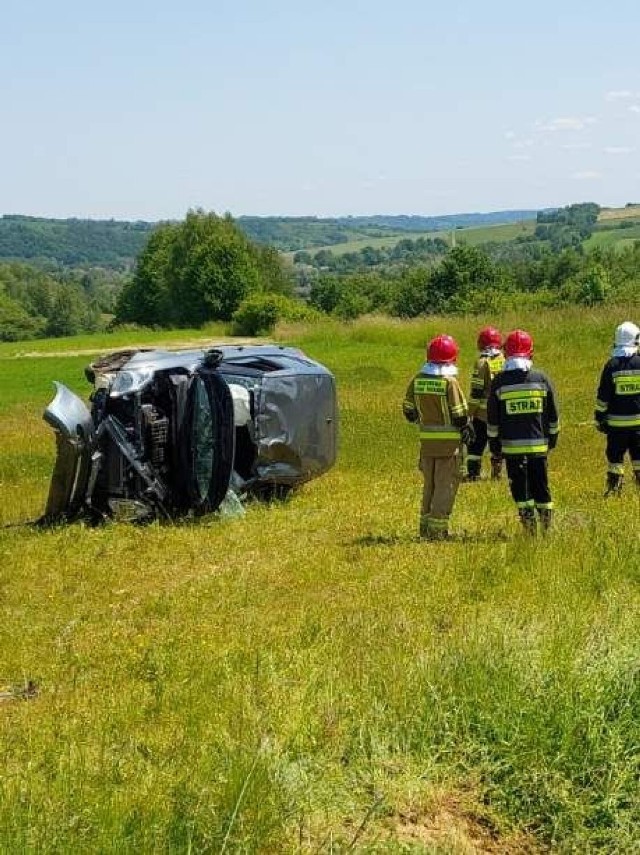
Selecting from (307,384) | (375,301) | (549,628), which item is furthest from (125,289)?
(549,628)

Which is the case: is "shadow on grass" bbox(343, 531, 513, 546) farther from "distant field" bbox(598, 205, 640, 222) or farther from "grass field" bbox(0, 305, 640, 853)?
"distant field" bbox(598, 205, 640, 222)

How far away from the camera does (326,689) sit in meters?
4.50

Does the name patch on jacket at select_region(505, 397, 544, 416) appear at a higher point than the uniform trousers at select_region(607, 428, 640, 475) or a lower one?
higher

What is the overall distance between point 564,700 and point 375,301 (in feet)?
283

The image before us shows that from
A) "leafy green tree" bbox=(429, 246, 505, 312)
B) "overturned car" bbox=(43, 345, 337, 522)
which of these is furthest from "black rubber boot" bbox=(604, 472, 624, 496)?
"leafy green tree" bbox=(429, 246, 505, 312)

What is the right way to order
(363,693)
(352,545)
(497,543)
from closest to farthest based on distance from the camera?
1. (363,693)
2. (497,543)
3. (352,545)

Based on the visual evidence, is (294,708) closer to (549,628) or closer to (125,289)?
(549,628)

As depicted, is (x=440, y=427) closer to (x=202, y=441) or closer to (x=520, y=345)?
(x=520, y=345)

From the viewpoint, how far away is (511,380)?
27.5 feet

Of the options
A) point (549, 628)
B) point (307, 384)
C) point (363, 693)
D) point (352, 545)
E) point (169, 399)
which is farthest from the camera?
point (307, 384)

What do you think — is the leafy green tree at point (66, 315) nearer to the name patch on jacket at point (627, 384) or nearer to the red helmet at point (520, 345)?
the name patch on jacket at point (627, 384)

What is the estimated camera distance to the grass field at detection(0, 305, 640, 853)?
11.6 feet

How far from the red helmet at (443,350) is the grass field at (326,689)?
4.91 ft

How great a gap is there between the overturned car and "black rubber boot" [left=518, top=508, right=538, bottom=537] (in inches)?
115
